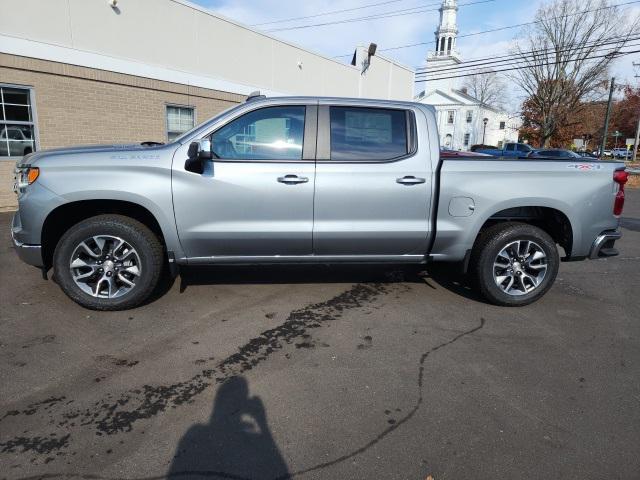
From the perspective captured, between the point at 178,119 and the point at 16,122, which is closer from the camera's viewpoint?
the point at 16,122

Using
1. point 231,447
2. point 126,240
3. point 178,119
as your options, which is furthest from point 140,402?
point 178,119

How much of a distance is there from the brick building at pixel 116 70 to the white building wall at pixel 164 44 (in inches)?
0.9

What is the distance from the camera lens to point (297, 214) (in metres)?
4.09

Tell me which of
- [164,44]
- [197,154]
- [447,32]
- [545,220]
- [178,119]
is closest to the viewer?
[197,154]

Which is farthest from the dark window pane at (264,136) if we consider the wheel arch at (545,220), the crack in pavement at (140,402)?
the wheel arch at (545,220)

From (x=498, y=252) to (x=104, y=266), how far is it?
12.5 ft

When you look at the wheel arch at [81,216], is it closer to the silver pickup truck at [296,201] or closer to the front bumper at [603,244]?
the silver pickup truck at [296,201]

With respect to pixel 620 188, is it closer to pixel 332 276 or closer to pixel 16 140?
pixel 332 276

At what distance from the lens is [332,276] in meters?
5.47

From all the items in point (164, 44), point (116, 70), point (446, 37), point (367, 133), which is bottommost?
point (367, 133)

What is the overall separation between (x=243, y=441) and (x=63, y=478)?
0.88 meters

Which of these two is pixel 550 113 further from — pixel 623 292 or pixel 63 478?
pixel 63 478

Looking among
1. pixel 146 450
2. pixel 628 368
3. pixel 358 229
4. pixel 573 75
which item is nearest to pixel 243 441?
pixel 146 450

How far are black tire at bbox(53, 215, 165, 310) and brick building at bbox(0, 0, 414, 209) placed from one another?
737cm
